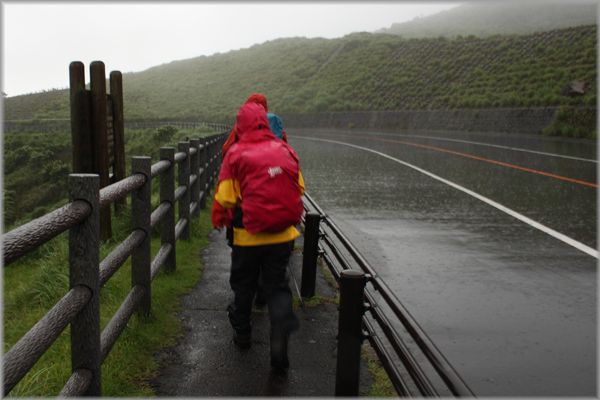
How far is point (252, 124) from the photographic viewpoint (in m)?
4.11

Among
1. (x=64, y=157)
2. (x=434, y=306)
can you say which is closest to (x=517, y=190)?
(x=434, y=306)

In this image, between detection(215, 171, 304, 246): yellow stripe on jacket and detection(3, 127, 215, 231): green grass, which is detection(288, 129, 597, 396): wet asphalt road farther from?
detection(3, 127, 215, 231): green grass

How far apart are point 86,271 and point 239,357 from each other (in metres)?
1.51

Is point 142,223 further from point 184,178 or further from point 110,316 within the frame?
point 184,178

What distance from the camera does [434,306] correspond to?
5457mm

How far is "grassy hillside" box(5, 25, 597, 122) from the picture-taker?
3275cm

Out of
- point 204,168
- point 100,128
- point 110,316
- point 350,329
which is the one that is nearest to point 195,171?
point 100,128

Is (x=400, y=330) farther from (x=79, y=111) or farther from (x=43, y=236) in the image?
A: (x=79, y=111)

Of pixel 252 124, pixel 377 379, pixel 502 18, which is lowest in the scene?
pixel 377 379

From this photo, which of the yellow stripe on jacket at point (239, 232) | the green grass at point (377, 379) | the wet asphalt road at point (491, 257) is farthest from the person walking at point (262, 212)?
the wet asphalt road at point (491, 257)

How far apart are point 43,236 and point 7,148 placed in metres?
32.4

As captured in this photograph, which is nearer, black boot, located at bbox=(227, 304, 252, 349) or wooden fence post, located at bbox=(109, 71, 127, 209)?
black boot, located at bbox=(227, 304, 252, 349)

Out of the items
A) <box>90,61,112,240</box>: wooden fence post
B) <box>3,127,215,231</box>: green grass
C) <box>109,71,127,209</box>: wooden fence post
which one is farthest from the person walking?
<box>3,127,215,231</box>: green grass

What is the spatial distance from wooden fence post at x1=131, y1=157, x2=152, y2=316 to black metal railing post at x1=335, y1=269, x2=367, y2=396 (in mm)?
1761
